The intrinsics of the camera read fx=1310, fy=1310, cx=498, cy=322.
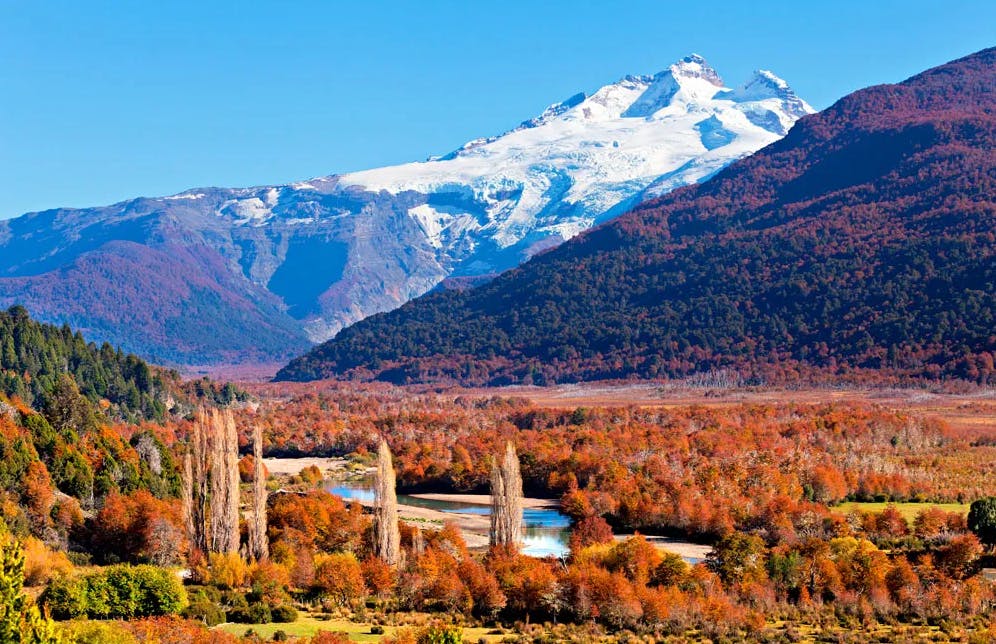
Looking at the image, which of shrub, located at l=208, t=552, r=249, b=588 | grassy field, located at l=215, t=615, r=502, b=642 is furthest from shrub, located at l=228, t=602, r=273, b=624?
shrub, located at l=208, t=552, r=249, b=588

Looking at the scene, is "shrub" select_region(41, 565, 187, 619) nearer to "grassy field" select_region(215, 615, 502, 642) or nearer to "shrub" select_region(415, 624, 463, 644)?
"grassy field" select_region(215, 615, 502, 642)

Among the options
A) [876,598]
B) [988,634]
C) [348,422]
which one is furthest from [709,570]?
[348,422]

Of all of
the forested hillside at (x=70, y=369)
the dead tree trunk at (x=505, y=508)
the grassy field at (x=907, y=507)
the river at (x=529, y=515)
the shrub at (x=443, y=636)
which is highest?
the forested hillside at (x=70, y=369)

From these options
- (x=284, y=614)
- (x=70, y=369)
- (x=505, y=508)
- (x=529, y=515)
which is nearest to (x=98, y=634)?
(x=284, y=614)

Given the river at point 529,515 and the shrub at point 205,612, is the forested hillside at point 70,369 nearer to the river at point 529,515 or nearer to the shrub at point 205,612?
the river at point 529,515

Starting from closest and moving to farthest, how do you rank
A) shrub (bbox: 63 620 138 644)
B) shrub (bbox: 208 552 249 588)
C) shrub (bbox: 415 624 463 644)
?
shrub (bbox: 415 624 463 644) < shrub (bbox: 63 620 138 644) < shrub (bbox: 208 552 249 588)

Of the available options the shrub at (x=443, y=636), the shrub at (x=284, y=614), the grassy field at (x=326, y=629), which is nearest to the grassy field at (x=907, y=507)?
the grassy field at (x=326, y=629)

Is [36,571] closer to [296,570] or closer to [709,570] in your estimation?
[296,570]
